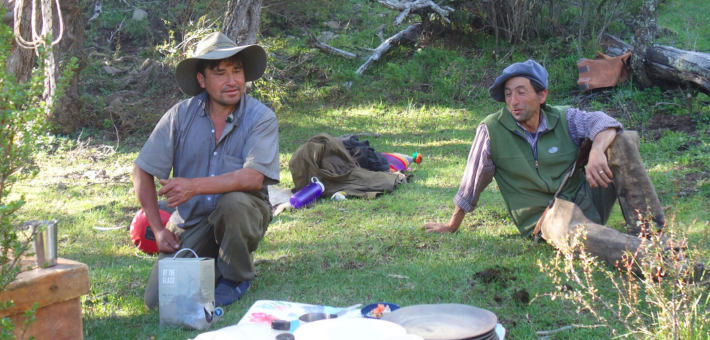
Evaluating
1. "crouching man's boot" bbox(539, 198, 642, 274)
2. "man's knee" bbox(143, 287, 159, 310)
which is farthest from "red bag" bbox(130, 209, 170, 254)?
"crouching man's boot" bbox(539, 198, 642, 274)

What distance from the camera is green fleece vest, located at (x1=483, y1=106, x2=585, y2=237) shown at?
171 inches

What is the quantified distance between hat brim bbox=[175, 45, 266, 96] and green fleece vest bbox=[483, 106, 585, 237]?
170 cm

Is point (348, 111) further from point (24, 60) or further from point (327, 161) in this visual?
point (24, 60)

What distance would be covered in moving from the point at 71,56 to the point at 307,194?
6.39 meters

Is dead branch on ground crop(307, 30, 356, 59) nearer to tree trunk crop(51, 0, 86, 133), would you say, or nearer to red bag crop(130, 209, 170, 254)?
tree trunk crop(51, 0, 86, 133)

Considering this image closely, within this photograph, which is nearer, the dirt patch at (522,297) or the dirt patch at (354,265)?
the dirt patch at (522,297)

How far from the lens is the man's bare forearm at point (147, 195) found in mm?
3869

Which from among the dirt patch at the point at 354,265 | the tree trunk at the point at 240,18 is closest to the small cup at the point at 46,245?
the dirt patch at the point at 354,265

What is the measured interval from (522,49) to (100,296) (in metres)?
9.21

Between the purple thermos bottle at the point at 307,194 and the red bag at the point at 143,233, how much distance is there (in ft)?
5.42

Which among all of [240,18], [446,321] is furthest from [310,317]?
[240,18]

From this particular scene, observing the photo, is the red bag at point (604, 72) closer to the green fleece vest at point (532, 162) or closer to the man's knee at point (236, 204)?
the green fleece vest at point (532, 162)

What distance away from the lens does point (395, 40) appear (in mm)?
12195

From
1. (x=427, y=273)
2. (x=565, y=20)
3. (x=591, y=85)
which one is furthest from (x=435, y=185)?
(x=565, y=20)
